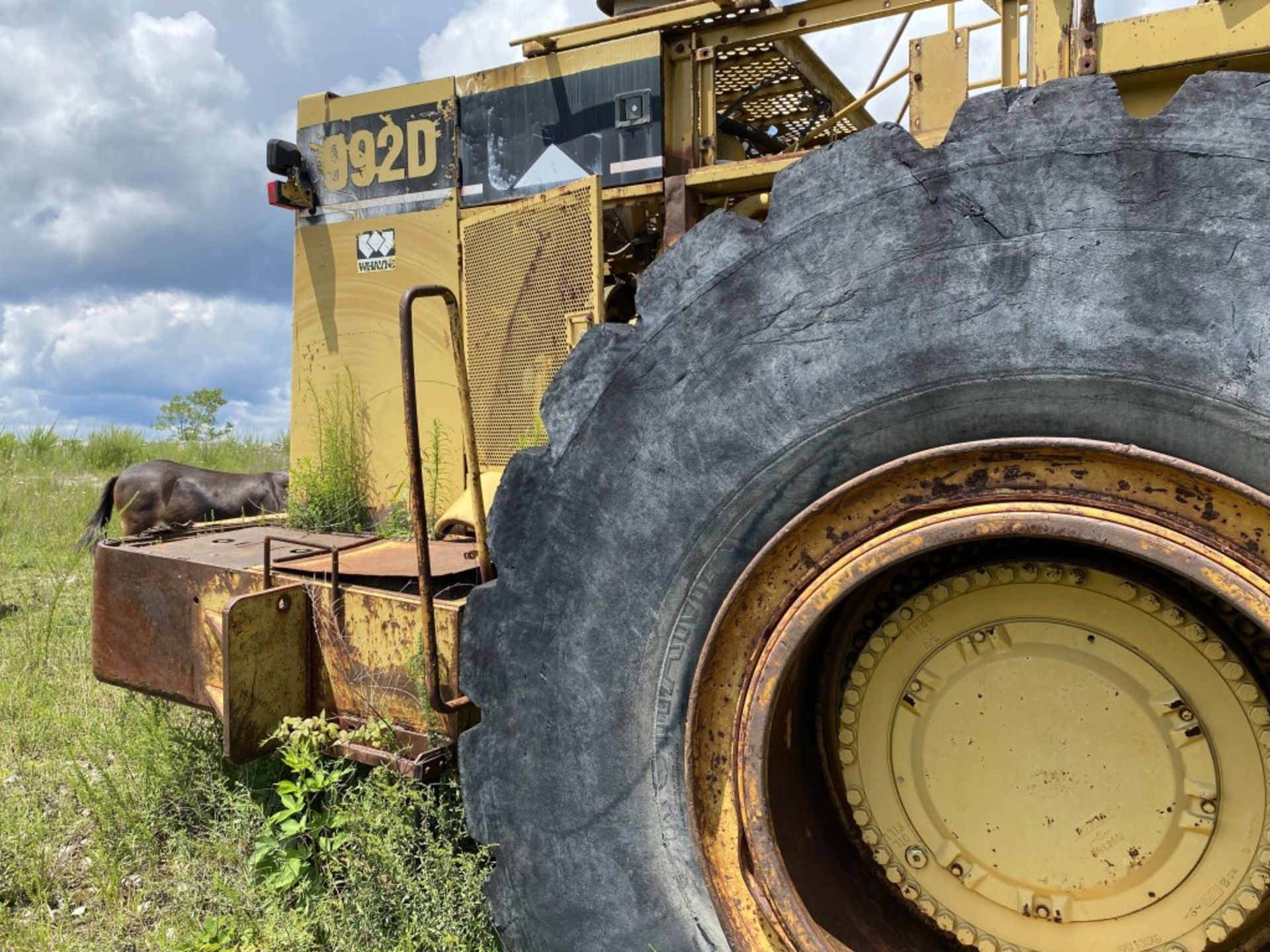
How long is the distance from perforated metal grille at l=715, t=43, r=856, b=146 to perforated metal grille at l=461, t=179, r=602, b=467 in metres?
1.13

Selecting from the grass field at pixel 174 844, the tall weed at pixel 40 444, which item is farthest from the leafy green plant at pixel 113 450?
the grass field at pixel 174 844

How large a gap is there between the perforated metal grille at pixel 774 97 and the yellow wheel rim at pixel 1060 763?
2536 mm

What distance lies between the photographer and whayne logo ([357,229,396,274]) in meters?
3.43

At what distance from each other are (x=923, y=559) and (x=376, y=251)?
238 centimetres

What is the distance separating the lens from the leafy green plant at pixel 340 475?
3.52m

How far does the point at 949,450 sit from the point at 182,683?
241 cm

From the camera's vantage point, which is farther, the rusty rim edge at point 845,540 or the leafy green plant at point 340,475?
the leafy green plant at point 340,475

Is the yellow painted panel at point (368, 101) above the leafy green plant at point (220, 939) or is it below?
above

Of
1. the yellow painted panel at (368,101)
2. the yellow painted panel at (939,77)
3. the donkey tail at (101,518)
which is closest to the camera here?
the yellow painted panel at (939,77)

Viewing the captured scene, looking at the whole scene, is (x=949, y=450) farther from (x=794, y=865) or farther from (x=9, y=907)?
(x=9, y=907)

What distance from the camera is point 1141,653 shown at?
1.63 meters

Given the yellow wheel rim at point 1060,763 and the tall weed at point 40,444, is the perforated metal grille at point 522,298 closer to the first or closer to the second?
the yellow wheel rim at point 1060,763

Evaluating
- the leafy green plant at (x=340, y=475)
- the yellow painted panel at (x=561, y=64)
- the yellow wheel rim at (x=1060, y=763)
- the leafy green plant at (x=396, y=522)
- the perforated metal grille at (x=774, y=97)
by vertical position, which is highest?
the perforated metal grille at (x=774, y=97)

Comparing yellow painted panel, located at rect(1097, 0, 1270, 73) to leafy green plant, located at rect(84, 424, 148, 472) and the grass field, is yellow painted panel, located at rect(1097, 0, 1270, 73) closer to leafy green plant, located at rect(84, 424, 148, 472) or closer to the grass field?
the grass field
